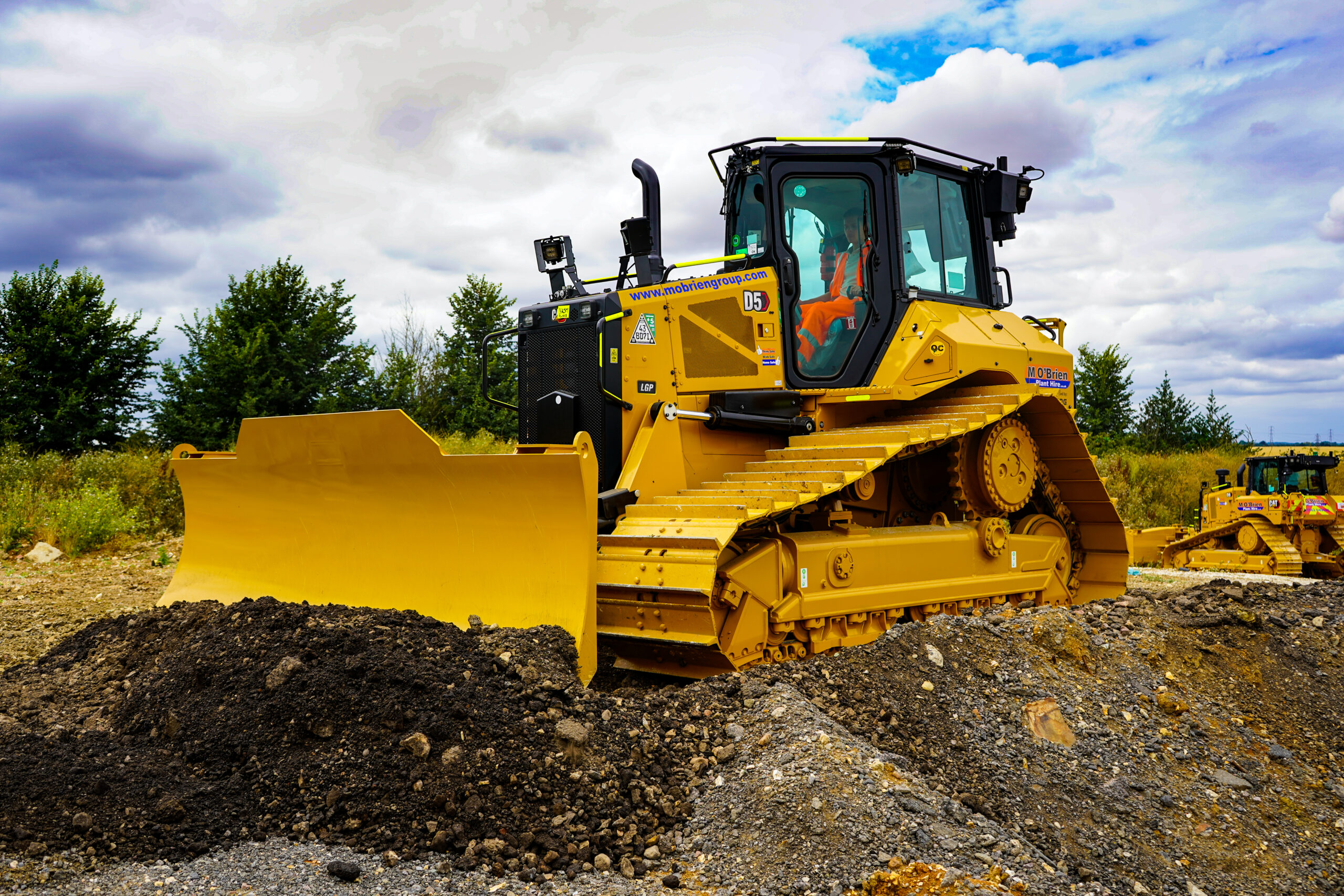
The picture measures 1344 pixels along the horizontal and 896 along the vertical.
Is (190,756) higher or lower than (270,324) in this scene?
lower

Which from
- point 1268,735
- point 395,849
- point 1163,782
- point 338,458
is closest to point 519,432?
point 338,458

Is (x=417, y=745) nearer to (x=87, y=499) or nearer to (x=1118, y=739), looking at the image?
(x=1118, y=739)

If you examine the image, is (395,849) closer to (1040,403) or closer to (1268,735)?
(1268,735)

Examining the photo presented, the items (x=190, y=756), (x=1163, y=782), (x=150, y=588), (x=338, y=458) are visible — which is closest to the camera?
(x=190, y=756)

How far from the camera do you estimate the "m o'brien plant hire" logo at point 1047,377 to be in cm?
742

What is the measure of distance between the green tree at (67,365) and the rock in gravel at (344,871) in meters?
17.5

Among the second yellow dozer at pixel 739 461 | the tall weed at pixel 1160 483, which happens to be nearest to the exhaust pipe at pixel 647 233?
the second yellow dozer at pixel 739 461

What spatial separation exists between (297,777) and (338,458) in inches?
97.9

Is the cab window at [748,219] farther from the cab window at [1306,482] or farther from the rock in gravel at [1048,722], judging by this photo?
the cab window at [1306,482]

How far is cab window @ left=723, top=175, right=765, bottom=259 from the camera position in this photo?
658 cm

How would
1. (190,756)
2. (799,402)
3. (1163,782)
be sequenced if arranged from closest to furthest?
(190,756), (1163,782), (799,402)

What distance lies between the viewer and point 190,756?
4.13 meters

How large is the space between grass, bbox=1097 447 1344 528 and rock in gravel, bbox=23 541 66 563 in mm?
22046

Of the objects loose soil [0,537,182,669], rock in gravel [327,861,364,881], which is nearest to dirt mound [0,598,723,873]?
rock in gravel [327,861,364,881]
